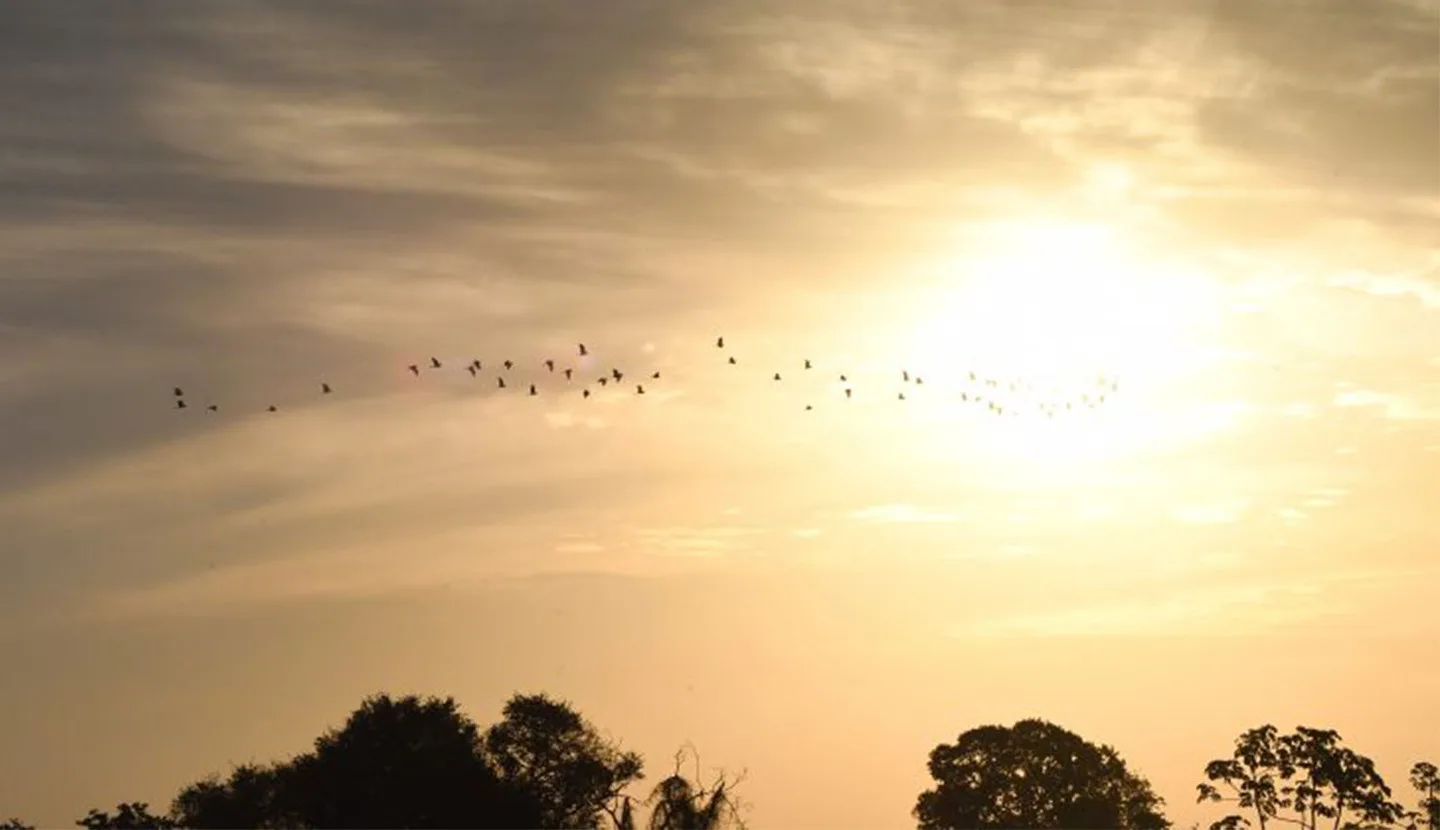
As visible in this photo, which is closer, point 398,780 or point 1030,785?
point 398,780

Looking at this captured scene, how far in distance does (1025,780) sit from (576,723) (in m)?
47.6

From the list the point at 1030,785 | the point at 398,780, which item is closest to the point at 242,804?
the point at 398,780

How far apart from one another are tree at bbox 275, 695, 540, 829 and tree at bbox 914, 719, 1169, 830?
168 ft

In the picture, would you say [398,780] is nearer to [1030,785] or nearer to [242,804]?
[242,804]

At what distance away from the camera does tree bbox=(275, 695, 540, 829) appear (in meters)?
129

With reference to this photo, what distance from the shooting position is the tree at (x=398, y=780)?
5064 inches

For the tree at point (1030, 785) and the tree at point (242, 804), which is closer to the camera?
the tree at point (242, 804)

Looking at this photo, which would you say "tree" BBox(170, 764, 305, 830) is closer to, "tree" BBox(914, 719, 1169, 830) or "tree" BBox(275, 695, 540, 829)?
"tree" BBox(275, 695, 540, 829)

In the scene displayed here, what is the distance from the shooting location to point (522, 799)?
138500mm

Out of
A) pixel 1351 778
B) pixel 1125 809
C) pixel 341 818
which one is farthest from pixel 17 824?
pixel 1351 778

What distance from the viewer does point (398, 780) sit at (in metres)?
132

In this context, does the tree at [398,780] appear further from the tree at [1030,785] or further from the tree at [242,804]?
the tree at [1030,785]

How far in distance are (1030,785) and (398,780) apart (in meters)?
71.0

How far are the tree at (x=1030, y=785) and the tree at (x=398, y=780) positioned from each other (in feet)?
168
